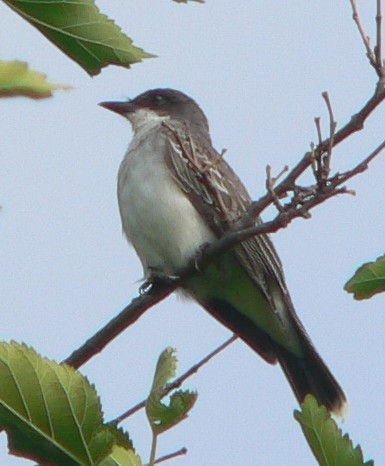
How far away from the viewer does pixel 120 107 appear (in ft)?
24.2

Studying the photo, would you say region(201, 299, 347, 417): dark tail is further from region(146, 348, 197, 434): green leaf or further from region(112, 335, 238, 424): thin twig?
region(146, 348, 197, 434): green leaf

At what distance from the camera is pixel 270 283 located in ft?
20.0

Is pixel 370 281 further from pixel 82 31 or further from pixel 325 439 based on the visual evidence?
pixel 82 31

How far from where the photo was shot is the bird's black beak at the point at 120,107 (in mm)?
7312

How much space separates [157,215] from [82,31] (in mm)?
4157

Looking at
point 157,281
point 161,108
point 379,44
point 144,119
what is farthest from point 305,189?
point 161,108

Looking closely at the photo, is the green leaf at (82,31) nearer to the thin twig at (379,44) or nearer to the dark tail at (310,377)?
the thin twig at (379,44)

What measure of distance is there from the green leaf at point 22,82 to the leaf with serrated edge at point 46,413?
43cm

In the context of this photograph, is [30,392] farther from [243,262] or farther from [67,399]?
[243,262]

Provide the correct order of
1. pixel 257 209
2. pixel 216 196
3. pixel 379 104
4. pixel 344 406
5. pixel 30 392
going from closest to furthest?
pixel 30 392, pixel 379 104, pixel 257 209, pixel 216 196, pixel 344 406

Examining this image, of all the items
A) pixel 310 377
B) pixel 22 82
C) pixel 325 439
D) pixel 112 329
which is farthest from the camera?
pixel 310 377

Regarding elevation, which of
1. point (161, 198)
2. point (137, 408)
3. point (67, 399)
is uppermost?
point (161, 198)

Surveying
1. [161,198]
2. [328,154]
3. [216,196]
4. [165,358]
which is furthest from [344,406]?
[165,358]

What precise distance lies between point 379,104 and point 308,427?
4.33 ft
